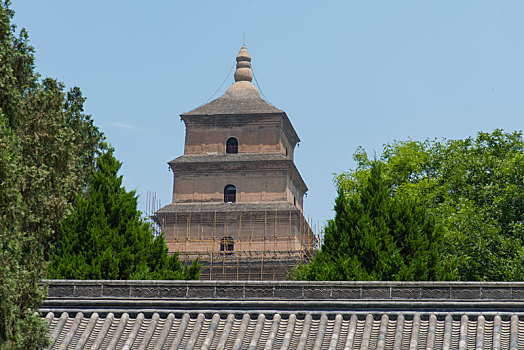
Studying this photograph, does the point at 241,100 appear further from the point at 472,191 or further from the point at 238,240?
the point at 472,191

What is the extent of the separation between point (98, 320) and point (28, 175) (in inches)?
106

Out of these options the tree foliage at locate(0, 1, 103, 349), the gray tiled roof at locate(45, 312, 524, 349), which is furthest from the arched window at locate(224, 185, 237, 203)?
the gray tiled roof at locate(45, 312, 524, 349)

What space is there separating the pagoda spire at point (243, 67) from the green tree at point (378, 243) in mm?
24729

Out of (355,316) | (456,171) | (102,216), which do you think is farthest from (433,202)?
(355,316)

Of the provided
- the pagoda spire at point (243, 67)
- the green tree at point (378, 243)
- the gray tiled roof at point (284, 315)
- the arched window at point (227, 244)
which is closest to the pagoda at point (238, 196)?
the arched window at point (227, 244)

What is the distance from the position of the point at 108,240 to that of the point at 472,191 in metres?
17.4

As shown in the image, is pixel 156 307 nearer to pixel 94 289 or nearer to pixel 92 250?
pixel 94 289

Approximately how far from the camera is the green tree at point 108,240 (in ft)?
91.1

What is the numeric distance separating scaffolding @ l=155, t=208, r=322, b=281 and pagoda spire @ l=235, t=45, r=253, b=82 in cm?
1058

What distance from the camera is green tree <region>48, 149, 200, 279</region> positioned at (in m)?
27.8

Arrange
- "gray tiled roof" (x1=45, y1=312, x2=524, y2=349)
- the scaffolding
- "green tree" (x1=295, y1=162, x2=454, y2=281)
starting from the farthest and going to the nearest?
the scaffolding
"green tree" (x1=295, y1=162, x2=454, y2=281)
"gray tiled roof" (x1=45, y1=312, x2=524, y2=349)

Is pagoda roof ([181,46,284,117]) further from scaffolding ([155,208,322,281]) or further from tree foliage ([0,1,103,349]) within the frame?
tree foliage ([0,1,103,349])

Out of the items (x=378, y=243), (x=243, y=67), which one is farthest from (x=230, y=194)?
(x=378, y=243)

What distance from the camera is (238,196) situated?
156 ft
